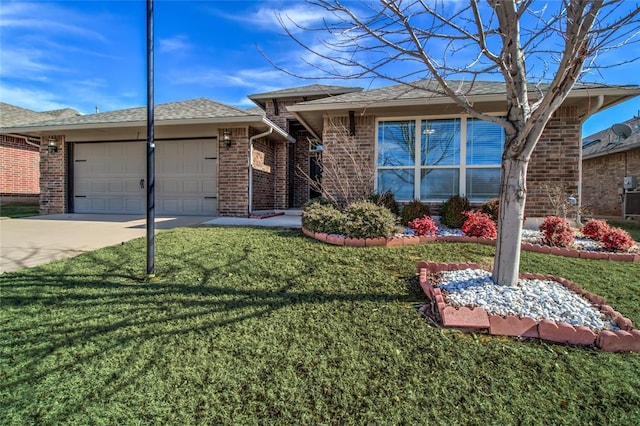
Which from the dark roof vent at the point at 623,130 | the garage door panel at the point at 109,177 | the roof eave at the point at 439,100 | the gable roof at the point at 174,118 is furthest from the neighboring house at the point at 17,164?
the dark roof vent at the point at 623,130

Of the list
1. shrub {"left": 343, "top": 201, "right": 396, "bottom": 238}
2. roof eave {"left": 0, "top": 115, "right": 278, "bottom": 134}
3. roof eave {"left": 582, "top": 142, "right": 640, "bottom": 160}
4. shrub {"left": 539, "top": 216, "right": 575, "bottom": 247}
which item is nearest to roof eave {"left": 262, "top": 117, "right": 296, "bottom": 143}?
roof eave {"left": 0, "top": 115, "right": 278, "bottom": 134}

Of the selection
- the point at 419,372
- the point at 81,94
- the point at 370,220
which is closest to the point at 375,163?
the point at 370,220

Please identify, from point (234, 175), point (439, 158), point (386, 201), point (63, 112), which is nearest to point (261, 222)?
point (234, 175)

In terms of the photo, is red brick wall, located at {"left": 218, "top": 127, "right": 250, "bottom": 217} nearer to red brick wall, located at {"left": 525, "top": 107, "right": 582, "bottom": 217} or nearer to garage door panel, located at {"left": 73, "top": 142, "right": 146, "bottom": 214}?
garage door panel, located at {"left": 73, "top": 142, "right": 146, "bottom": 214}

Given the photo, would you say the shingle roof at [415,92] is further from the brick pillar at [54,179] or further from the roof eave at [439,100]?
the brick pillar at [54,179]

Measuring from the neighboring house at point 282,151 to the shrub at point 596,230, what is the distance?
1585 millimetres

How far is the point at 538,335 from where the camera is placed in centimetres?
234

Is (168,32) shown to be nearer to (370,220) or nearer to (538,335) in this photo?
(370,220)

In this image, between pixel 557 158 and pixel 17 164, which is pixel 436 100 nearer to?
pixel 557 158

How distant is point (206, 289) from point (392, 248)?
111 inches

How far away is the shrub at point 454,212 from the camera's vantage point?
6.42 m

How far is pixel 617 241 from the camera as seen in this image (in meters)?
4.95

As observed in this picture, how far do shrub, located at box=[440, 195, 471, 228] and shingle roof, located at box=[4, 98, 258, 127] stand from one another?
570 centimetres

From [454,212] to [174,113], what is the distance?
8.30 metres
